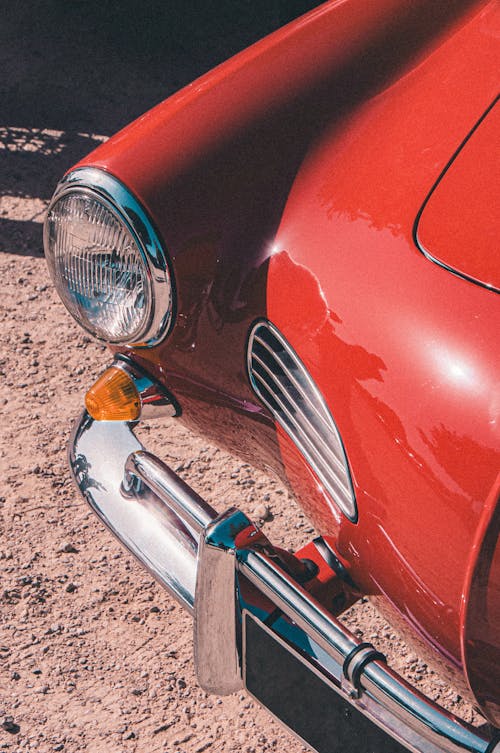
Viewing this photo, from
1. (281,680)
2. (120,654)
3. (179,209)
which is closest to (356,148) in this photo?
(179,209)

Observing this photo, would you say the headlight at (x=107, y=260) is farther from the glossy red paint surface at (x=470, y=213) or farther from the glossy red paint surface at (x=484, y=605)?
the glossy red paint surface at (x=484, y=605)

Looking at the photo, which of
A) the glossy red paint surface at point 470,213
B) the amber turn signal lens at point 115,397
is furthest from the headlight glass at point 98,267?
the glossy red paint surface at point 470,213

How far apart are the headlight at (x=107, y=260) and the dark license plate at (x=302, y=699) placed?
0.59 metres

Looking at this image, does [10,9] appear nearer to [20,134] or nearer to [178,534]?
[20,134]

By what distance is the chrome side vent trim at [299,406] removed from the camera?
137cm

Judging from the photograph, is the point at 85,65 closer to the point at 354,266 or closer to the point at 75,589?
the point at 75,589

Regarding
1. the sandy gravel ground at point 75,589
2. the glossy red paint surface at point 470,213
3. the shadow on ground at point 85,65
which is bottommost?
the sandy gravel ground at point 75,589

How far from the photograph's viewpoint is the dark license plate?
1.29 m

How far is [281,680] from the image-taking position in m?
1.38

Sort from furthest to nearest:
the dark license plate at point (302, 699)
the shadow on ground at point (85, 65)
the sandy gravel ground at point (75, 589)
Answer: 1. the shadow on ground at point (85, 65)
2. the sandy gravel ground at point (75, 589)
3. the dark license plate at point (302, 699)

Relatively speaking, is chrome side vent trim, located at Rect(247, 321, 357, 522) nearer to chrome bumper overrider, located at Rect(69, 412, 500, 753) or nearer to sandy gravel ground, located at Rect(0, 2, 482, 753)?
chrome bumper overrider, located at Rect(69, 412, 500, 753)

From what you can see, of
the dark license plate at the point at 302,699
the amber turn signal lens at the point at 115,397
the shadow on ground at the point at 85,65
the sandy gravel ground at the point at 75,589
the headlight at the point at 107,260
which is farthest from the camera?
the shadow on ground at the point at 85,65

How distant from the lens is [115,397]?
1.68 metres

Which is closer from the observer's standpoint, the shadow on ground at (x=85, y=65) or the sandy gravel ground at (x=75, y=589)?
the sandy gravel ground at (x=75, y=589)
